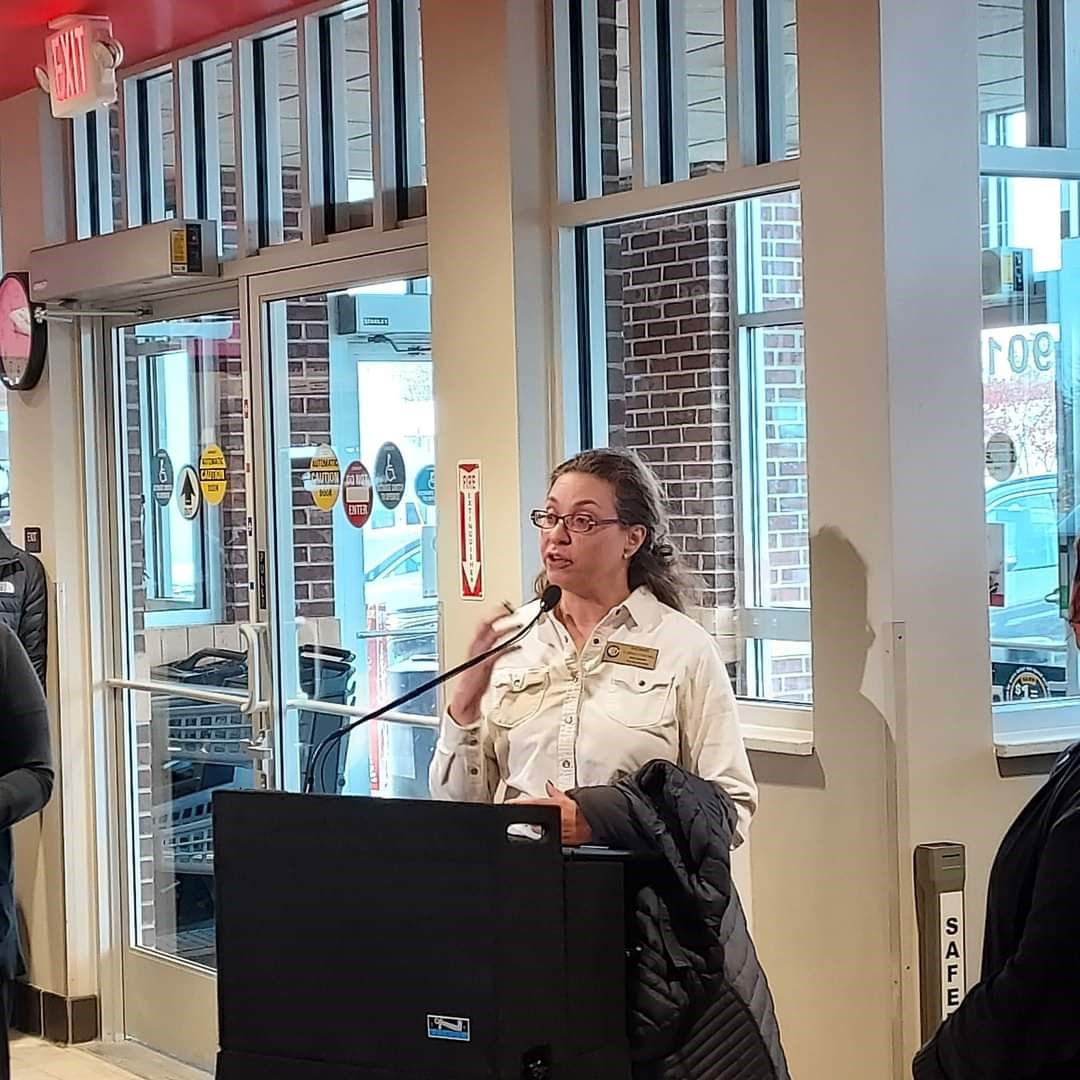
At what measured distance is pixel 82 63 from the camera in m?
4.61

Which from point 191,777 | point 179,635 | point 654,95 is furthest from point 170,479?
point 654,95

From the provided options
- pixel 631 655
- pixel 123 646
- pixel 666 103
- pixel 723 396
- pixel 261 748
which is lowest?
pixel 261 748

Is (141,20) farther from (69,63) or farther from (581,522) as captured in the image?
(581,522)

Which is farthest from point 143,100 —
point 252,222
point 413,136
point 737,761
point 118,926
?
point 737,761

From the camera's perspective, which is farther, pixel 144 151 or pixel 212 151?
pixel 144 151

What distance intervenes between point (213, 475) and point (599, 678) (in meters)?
2.58

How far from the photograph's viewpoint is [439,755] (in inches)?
119

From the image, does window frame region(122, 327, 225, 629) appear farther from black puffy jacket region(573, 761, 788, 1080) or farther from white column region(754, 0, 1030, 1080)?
black puffy jacket region(573, 761, 788, 1080)

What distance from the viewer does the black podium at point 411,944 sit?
2043 mm

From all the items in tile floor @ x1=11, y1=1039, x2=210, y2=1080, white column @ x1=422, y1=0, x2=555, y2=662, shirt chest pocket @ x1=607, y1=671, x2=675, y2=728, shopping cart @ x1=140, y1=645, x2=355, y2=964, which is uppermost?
white column @ x1=422, y1=0, x2=555, y2=662

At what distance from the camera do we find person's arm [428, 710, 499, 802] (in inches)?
118

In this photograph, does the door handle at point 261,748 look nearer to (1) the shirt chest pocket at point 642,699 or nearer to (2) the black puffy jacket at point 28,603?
(2) the black puffy jacket at point 28,603

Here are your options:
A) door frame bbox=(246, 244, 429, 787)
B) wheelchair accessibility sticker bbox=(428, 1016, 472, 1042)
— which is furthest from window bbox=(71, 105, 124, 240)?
wheelchair accessibility sticker bbox=(428, 1016, 472, 1042)

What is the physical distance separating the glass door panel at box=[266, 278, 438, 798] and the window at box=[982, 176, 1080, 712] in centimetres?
142
